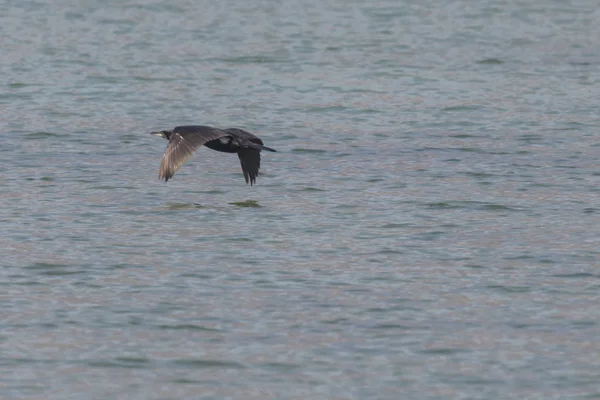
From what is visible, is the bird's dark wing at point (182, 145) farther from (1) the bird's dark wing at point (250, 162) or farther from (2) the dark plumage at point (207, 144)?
(1) the bird's dark wing at point (250, 162)

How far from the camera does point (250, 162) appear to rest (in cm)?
1573

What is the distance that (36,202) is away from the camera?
1473 cm

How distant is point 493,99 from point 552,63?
3.62 m

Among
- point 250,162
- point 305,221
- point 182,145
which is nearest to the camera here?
point 305,221

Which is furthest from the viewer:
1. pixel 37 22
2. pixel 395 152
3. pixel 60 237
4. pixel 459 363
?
pixel 37 22

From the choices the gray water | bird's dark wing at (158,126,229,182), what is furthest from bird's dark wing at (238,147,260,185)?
bird's dark wing at (158,126,229,182)

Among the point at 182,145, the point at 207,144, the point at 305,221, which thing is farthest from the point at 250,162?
the point at 305,221

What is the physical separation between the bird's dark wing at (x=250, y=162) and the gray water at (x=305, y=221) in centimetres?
25

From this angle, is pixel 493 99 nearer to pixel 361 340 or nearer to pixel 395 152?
pixel 395 152

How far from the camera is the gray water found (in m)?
9.52

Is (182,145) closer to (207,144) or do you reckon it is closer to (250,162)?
(207,144)

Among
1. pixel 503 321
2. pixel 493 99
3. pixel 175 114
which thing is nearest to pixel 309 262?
pixel 503 321

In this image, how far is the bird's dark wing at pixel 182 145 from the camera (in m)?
14.7

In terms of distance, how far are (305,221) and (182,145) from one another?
1.67m
